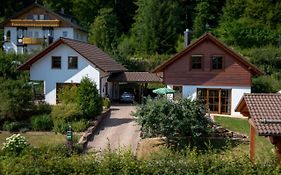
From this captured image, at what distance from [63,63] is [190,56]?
10678mm

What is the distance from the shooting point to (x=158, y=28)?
61438 mm

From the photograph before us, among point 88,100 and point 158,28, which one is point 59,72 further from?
point 158,28

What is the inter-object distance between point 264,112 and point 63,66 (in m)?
24.8

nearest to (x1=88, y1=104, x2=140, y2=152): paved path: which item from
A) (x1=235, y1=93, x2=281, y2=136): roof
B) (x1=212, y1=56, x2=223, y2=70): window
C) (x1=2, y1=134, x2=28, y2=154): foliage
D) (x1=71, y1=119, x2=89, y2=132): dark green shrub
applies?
(x1=71, y1=119, x2=89, y2=132): dark green shrub

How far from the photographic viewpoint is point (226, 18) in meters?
68.6

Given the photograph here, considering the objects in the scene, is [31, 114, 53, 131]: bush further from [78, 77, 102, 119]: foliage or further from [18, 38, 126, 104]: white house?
[18, 38, 126, 104]: white house

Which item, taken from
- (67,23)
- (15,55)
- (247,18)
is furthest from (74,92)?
(247,18)

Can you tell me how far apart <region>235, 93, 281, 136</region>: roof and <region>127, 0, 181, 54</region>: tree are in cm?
4524

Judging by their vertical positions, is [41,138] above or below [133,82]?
below

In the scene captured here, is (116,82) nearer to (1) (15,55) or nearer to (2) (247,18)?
(1) (15,55)

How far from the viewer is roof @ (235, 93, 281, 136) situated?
13180 millimetres

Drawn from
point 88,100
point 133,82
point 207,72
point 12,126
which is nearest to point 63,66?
point 133,82

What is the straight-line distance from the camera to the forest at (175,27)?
53844 millimetres

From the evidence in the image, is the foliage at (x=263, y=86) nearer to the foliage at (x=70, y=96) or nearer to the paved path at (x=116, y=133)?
the paved path at (x=116, y=133)
